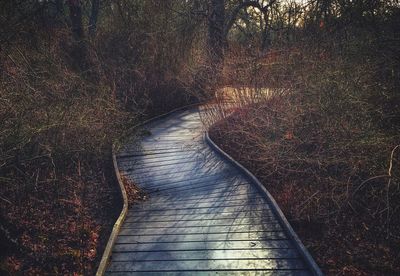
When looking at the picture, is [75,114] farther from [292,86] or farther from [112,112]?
[292,86]

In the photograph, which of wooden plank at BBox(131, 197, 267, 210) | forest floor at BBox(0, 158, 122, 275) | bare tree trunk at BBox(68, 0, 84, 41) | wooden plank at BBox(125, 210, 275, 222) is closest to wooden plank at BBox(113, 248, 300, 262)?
forest floor at BBox(0, 158, 122, 275)

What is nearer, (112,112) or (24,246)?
(24,246)

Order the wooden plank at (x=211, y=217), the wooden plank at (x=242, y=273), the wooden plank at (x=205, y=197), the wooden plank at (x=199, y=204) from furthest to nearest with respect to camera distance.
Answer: the wooden plank at (x=205, y=197)
the wooden plank at (x=199, y=204)
the wooden plank at (x=211, y=217)
the wooden plank at (x=242, y=273)

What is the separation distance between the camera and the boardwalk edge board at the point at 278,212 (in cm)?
440

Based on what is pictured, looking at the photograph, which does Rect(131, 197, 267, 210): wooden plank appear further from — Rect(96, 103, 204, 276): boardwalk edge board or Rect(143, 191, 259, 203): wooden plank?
Rect(96, 103, 204, 276): boardwalk edge board

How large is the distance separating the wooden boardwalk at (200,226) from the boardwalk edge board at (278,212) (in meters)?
0.05

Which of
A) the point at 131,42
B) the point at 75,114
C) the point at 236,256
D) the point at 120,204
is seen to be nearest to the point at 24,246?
the point at 120,204

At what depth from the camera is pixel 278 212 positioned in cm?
557

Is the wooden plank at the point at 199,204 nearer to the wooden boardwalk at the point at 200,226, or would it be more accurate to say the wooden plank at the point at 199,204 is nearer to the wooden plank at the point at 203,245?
the wooden boardwalk at the point at 200,226

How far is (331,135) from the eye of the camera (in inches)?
259

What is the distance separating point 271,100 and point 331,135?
6.48ft

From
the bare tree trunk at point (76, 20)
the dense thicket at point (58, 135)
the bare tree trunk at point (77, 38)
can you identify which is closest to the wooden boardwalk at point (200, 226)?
the dense thicket at point (58, 135)

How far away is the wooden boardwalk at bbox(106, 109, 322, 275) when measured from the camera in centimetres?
458

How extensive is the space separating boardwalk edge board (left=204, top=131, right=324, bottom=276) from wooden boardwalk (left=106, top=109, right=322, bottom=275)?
0.05 metres
